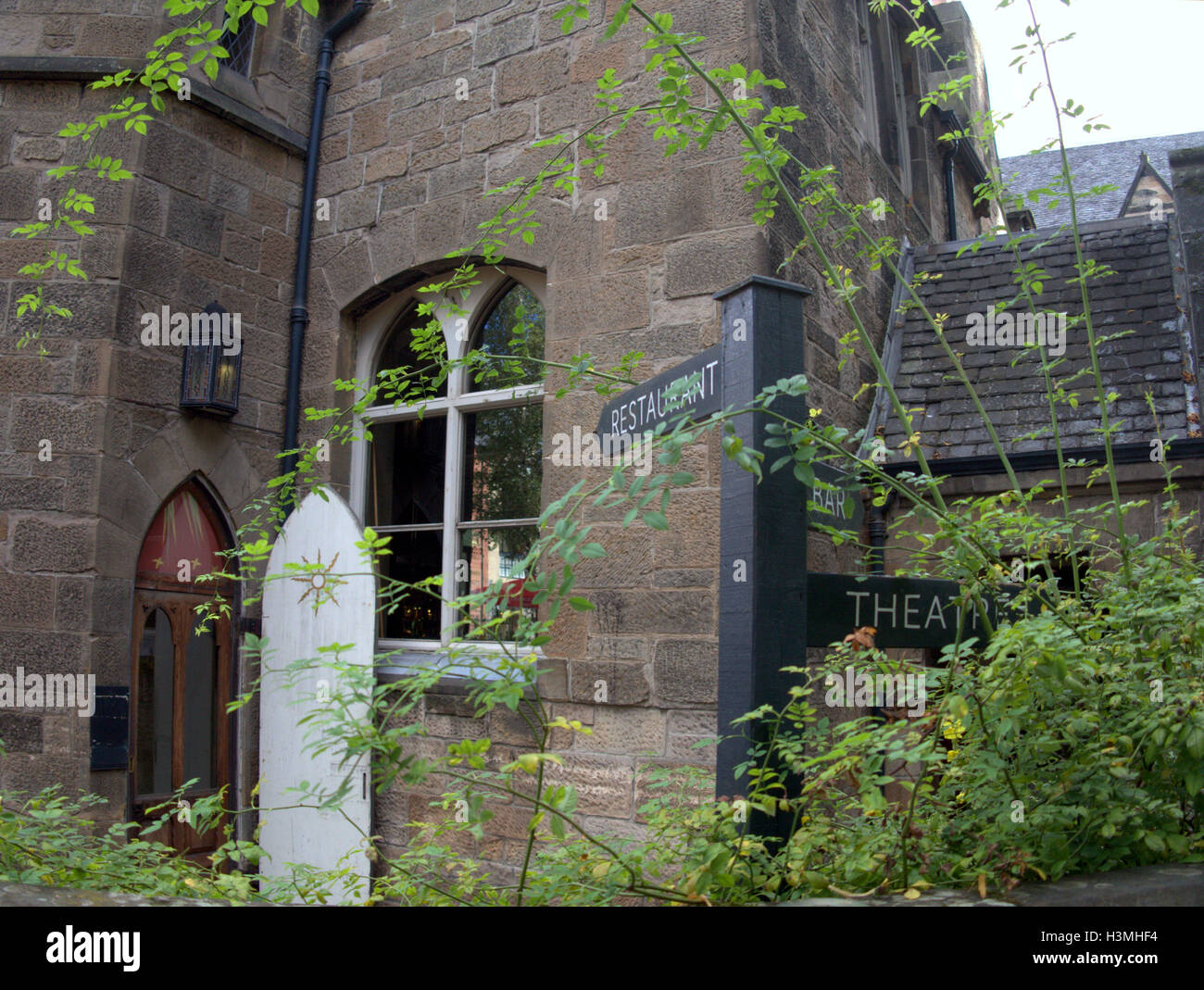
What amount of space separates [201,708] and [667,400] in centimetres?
373

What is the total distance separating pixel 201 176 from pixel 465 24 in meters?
1.59

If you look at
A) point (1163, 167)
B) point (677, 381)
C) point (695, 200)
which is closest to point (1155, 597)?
point (677, 381)

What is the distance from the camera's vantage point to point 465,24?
531 centimetres

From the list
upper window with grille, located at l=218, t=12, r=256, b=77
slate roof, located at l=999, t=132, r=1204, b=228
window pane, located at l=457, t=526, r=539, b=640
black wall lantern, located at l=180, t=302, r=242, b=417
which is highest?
slate roof, located at l=999, t=132, r=1204, b=228

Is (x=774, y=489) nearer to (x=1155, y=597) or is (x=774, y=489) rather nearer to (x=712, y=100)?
(x=1155, y=597)

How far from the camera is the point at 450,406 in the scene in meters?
5.23

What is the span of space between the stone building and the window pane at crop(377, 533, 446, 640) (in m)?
0.02

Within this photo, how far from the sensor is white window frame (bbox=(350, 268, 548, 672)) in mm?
5078

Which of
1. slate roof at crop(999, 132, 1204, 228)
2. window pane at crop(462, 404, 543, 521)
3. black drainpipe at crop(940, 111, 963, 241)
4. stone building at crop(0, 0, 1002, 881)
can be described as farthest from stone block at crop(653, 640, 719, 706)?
slate roof at crop(999, 132, 1204, 228)

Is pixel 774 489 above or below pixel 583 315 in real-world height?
below

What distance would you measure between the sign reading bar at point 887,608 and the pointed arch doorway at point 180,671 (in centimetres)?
345

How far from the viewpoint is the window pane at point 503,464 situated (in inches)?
Answer: 196

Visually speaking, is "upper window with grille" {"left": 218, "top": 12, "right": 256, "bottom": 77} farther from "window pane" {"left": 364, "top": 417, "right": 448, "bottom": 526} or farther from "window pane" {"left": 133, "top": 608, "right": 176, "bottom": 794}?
"window pane" {"left": 133, "top": 608, "right": 176, "bottom": 794}

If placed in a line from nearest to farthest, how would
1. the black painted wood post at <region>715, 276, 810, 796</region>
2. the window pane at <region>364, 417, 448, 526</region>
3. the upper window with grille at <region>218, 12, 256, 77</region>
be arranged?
the black painted wood post at <region>715, 276, 810, 796</region>
the window pane at <region>364, 417, 448, 526</region>
the upper window with grille at <region>218, 12, 256, 77</region>
